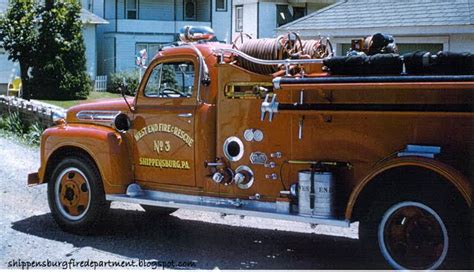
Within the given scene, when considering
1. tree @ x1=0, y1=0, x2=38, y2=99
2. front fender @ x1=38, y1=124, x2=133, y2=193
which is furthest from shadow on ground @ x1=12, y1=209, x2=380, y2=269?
tree @ x1=0, y1=0, x2=38, y2=99

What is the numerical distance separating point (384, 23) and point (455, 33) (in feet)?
7.33

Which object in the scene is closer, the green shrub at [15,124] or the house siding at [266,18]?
the green shrub at [15,124]

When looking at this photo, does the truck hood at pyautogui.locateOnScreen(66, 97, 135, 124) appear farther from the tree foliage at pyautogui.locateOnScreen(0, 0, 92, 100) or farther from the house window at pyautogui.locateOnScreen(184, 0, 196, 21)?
the house window at pyautogui.locateOnScreen(184, 0, 196, 21)

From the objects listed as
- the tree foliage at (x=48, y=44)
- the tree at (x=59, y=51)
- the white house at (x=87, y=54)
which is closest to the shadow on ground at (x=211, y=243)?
the tree foliage at (x=48, y=44)

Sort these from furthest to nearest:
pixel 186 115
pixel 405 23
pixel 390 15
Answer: pixel 390 15 < pixel 405 23 < pixel 186 115

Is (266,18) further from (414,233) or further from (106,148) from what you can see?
(414,233)

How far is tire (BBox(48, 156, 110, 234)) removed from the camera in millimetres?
7891

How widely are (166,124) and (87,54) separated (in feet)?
90.1

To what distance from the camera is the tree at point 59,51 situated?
26.2m

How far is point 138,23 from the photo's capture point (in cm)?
3666

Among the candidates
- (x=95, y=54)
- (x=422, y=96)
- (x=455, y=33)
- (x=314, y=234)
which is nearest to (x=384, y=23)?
(x=455, y=33)

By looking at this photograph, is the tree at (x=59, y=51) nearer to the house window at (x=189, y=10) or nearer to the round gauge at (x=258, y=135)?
the house window at (x=189, y=10)

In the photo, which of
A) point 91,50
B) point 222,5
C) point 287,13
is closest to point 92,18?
point 91,50

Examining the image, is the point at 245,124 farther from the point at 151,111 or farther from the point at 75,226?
the point at 75,226
